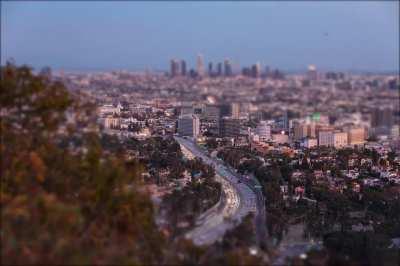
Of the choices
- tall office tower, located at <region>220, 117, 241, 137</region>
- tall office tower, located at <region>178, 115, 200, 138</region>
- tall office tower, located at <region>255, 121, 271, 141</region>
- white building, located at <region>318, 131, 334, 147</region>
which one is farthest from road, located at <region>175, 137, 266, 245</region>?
white building, located at <region>318, 131, 334, 147</region>

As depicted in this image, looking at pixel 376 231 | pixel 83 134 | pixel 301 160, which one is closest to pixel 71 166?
pixel 83 134

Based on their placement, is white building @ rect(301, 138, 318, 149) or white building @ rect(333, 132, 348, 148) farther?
white building @ rect(333, 132, 348, 148)

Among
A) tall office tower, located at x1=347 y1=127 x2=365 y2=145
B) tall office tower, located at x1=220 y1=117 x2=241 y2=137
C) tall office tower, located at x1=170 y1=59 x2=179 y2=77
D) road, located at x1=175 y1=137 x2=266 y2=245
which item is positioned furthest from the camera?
tall office tower, located at x1=170 y1=59 x2=179 y2=77

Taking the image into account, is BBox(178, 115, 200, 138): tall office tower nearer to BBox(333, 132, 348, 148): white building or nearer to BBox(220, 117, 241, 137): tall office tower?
BBox(220, 117, 241, 137): tall office tower

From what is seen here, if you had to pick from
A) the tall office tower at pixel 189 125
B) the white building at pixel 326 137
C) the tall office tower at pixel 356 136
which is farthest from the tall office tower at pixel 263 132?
the tall office tower at pixel 356 136

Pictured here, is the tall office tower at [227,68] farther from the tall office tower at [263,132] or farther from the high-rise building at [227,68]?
the tall office tower at [263,132]

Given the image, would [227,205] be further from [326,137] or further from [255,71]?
[255,71]
